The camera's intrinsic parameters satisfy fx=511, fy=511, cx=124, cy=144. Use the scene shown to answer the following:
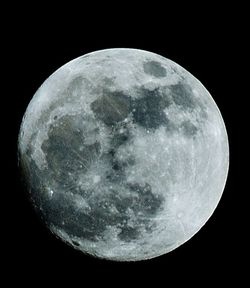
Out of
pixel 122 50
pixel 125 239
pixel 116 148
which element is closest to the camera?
pixel 116 148

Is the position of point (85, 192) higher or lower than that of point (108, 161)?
lower

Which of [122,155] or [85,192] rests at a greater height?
[122,155]

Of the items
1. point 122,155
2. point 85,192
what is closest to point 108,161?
point 122,155

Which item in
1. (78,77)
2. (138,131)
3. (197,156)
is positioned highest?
(78,77)

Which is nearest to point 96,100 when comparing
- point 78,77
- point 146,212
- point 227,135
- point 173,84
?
point 78,77

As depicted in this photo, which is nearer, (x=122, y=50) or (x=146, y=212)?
(x=146, y=212)

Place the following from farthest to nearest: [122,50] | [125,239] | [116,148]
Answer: [122,50] < [125,239] < [116,148]

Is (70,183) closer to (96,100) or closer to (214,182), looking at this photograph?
(96,100)

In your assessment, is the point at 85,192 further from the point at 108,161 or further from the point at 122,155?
the point at 122,155
